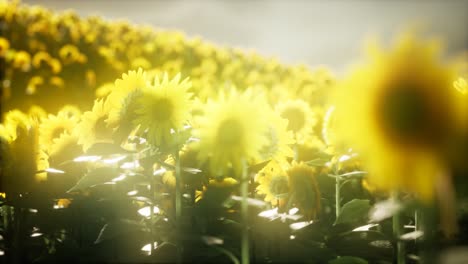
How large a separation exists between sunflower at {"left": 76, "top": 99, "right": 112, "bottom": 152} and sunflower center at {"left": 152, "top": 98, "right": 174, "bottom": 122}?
384 mm

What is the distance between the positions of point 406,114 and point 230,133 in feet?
1.44

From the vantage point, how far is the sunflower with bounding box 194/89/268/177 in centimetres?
113

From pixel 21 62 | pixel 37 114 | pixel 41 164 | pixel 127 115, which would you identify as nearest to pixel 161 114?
pixel 127 115

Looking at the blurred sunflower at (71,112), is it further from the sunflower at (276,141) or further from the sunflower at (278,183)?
the sunflower at (276,141)

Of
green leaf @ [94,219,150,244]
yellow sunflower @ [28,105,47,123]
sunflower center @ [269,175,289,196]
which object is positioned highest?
yellow sunflower @ [28,105,47,123]

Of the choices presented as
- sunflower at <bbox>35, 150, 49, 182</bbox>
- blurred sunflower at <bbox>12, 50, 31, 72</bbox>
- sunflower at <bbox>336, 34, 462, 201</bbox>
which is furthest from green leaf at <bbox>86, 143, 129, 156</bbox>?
→ blurred sunflower at <bbox>12, 50, 31, 72</bbox>

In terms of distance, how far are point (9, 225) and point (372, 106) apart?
1.46m

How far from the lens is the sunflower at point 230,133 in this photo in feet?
3.71

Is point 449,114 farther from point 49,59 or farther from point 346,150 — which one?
point 49,59

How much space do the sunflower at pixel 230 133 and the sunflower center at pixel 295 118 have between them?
130 cm

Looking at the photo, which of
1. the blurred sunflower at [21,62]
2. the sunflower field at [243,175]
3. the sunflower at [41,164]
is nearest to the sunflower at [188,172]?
the sunflower field at [243,175]

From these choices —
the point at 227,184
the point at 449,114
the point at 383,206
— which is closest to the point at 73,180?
the point at 227,184

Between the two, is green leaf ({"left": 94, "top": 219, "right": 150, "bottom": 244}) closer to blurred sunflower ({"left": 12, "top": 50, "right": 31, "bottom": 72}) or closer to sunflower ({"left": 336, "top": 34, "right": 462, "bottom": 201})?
sunflower ({"left": 336, "top": 34, "right": 462, "bottom": 201})

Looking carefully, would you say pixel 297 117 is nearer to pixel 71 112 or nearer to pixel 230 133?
pixel 71 112
